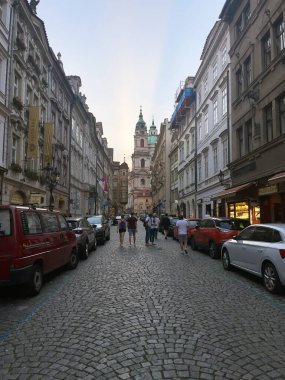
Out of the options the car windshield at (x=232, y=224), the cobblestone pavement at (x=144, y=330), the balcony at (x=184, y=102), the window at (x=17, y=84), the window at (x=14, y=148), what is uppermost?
the balcony at (x=184, y=102)

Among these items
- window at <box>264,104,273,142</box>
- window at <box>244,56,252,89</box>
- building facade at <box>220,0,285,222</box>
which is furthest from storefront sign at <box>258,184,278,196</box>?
window at <box>244,56,252,89</box>

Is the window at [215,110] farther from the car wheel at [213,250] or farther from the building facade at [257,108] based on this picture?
the car wheel at [213,250]

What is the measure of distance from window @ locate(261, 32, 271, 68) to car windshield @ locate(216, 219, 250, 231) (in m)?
Answer: 9.12

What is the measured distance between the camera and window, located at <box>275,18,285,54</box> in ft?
56.4

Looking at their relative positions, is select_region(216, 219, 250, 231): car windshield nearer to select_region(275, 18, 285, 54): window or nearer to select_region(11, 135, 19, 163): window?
select_region(275, 18, 285, 54): window

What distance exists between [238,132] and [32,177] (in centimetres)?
1355

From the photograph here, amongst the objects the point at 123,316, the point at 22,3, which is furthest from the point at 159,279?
the point at 22,3

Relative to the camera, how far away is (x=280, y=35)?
57.4 feet

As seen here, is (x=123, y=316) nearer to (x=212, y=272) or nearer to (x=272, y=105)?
(x=212, y=272)

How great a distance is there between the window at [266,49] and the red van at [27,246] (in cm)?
1491

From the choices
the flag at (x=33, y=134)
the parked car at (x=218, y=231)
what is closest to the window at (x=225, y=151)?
the parked car at (x=218, y=231)

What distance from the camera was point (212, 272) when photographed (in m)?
10.6

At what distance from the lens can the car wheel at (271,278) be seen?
7691 mm

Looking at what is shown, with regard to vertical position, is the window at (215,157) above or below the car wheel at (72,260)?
above
